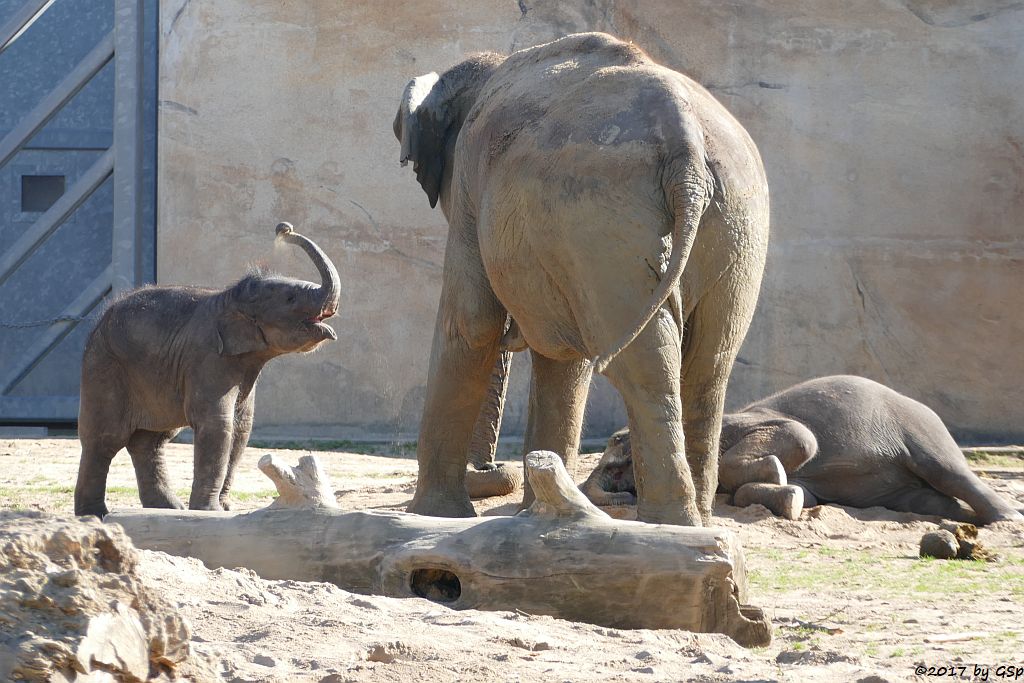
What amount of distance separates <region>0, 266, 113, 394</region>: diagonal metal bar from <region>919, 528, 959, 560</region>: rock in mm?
8741

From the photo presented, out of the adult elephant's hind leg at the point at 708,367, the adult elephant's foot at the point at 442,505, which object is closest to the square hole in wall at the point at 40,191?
the adult elephant's foot at the point at 442,505

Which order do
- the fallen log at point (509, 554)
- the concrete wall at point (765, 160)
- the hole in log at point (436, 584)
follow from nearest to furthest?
1. the fallen log at point (509, 554)
2. the hole in log at point (436, 584)
3. the concrete wall at point (765, 160)

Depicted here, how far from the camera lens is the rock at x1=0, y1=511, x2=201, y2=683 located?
2320 millimetres

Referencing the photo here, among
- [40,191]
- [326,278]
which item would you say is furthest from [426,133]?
[40,191]

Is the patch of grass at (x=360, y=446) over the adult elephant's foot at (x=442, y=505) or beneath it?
beneath

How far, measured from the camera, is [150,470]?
6.36 metres

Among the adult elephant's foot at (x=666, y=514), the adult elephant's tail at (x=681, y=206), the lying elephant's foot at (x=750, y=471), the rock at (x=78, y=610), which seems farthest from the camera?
the lying elephant's foot at (x=750, y=471)

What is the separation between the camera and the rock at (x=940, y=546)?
557 cm

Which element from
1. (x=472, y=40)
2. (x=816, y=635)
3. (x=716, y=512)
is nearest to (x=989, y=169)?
(x=472, y=40)

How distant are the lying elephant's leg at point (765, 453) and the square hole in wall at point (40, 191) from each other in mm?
9540

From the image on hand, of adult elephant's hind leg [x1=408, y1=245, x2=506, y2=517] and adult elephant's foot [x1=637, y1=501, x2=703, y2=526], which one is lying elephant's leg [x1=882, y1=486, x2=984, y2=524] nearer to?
adult elephant's hind leg [x1=408, y1=245, x2=506, y2=517]

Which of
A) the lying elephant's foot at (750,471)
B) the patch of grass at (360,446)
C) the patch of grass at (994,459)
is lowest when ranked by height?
the patch of grass at (360,446)

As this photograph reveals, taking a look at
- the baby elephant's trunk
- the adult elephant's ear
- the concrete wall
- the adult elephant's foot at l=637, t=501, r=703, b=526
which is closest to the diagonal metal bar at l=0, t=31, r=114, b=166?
the concrete wall

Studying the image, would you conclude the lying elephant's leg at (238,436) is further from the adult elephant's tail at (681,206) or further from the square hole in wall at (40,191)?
the square hole in wall at (40,191)
